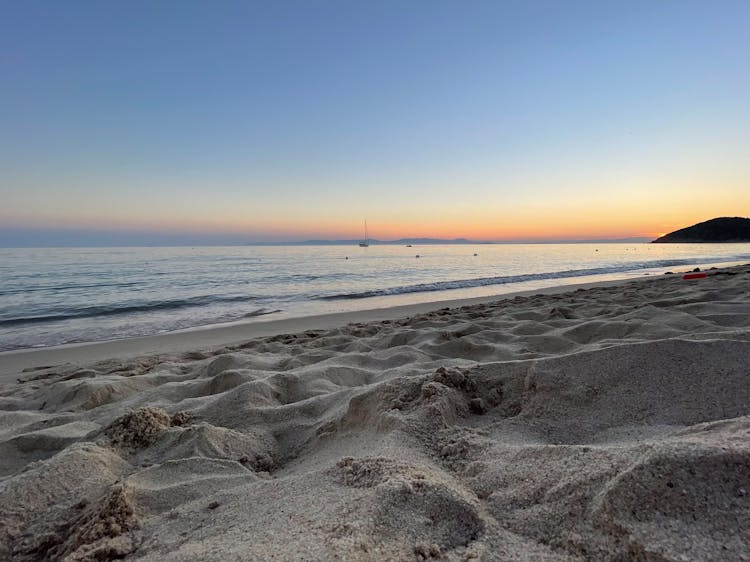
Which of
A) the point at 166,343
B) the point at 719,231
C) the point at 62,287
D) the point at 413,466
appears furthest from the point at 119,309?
the point at 719,231

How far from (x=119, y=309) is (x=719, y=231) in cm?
10333

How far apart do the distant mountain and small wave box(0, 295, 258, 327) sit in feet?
310

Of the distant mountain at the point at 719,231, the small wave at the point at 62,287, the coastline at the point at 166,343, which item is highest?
the distant mountain at the point at 719,231

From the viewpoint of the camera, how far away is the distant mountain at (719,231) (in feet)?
261

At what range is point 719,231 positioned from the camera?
275ft

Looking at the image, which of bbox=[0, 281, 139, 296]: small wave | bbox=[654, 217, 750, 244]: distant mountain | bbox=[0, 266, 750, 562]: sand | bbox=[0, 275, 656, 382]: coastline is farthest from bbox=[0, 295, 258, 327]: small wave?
bbox=[654, 217, 750, 244]: distant mountain

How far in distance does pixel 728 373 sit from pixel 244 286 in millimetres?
16783

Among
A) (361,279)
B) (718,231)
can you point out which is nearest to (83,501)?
(361,279)

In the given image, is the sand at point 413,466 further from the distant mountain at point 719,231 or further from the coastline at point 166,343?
the distant mountain at point 719,231

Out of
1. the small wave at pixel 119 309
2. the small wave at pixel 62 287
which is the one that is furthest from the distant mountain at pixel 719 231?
the small wave at pixel 62 287

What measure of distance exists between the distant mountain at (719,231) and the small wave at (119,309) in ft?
310

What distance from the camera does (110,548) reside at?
1317 millimetres

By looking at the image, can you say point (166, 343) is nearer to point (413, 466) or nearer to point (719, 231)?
point (413, 466)

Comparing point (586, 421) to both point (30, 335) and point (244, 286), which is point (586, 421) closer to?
point (30, 335)
